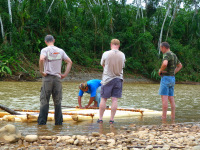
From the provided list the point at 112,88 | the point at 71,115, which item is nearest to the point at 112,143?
the point at 112,88

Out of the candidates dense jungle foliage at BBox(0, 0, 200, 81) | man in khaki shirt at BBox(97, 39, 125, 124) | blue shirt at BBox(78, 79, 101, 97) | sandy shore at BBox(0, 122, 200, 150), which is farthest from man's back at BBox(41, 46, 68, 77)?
dense jungle foliage at BBox(0, 0, 200, 81)

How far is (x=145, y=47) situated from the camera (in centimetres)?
2731

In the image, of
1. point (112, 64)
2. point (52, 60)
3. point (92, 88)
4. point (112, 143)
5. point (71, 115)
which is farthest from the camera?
point (92, 88)

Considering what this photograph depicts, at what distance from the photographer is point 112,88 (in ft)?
19.5

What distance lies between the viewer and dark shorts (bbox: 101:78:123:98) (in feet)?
19.4

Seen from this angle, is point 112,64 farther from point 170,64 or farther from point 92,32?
point 92,32

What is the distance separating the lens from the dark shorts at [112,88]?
5.91 metres

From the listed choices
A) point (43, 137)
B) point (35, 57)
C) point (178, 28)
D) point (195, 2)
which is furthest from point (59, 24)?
point (43, 137)

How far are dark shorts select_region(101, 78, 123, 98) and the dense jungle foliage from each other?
13946 mm

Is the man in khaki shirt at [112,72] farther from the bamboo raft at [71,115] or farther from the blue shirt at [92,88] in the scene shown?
the blue shirt at [92,88]

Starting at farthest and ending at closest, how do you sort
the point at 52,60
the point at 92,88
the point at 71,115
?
the point at 92,88 < the point at 71,115 < the point at 52,60

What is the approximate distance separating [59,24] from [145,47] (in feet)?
23.1

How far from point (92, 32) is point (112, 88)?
2096cm

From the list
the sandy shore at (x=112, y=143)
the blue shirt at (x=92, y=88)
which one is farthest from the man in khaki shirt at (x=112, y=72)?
the blue shirt at (x=92, y=88)
